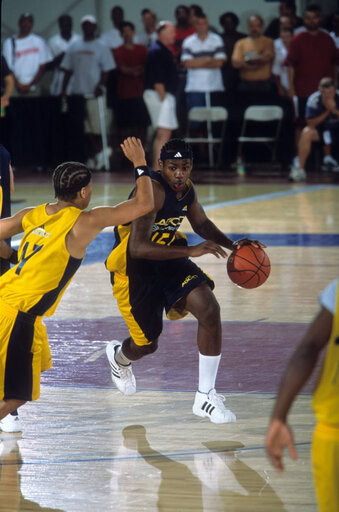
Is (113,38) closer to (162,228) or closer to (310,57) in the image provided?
(310,57)

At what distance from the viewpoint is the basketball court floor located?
4207mm

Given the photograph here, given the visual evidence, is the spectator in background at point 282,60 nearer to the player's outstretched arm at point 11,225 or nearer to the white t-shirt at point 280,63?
the white t-shirt at point 280,63

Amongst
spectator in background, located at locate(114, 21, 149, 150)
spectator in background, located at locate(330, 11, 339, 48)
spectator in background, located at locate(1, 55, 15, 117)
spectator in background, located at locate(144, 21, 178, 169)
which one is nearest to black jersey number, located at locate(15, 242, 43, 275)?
spectator in background, located at locate(1, 55, 15, 117)

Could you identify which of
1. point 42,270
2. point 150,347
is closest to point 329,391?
point 42,270

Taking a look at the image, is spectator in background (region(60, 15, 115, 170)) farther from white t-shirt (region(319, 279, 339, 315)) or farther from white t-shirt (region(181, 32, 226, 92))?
white t-shirt (region(319, 279, 339, 315))

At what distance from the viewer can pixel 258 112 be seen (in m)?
18.9

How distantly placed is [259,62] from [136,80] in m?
2.38

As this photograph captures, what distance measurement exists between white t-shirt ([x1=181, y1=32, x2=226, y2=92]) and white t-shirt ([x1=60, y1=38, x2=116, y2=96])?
4.72ft

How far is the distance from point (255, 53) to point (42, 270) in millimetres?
14067

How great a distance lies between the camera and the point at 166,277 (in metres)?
5.64

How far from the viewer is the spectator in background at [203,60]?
18109 mm

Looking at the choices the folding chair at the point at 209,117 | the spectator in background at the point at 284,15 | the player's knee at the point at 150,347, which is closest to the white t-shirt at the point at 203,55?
the folding chair at the point at 209,117

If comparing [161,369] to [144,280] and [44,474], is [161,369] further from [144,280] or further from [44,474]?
[44,474]

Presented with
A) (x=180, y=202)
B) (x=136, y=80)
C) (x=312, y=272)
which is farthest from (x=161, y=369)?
(x=136, y=80)
